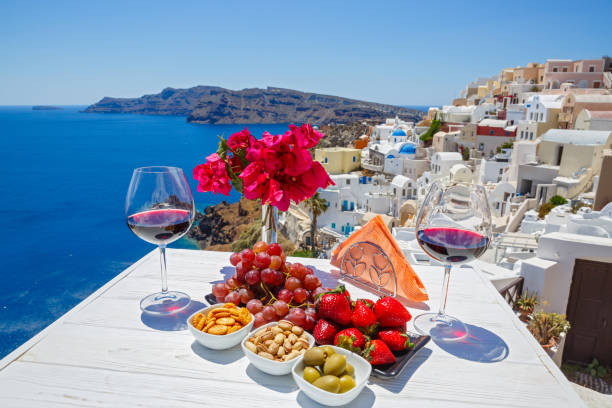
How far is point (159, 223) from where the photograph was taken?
1312 millimetres

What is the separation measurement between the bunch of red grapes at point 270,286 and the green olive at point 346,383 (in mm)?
317

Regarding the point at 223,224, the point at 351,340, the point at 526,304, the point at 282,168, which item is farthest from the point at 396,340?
the point at 223,224

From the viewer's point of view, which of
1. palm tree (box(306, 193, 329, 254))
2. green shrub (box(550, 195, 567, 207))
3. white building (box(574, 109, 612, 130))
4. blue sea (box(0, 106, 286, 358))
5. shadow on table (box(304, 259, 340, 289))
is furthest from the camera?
white building (box(574, 109, 612, 130))

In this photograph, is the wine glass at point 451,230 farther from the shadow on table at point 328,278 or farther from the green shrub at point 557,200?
the green shrub at point 557,200

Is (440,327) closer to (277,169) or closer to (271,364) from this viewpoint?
(271,364)

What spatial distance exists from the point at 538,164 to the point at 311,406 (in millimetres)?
23238

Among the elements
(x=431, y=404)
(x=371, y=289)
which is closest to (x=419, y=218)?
(x=371, y=289)

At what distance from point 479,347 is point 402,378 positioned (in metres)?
0.37

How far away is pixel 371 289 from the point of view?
1.67 meters

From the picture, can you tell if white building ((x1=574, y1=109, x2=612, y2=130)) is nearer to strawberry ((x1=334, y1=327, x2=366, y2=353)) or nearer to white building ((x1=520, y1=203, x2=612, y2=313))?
white building ((x1=520, y1=203, x2=612, y2=313))

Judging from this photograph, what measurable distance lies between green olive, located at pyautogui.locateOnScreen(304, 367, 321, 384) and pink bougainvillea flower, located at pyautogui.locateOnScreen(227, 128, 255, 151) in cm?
93

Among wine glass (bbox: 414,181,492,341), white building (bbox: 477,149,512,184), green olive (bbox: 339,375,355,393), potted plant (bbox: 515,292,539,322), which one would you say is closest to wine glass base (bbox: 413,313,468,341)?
wine glass (bbox: 414,181,492,341)

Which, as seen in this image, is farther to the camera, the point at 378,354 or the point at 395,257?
the point at 395,257

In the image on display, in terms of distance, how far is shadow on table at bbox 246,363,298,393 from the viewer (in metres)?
0.97
